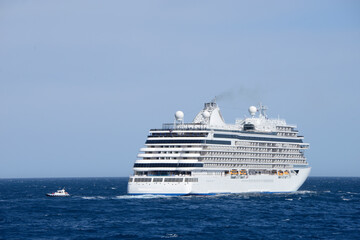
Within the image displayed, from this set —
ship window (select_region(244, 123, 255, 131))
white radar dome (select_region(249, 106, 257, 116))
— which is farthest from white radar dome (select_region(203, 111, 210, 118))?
white radar dome (select_region(249, 106, 257, 116))

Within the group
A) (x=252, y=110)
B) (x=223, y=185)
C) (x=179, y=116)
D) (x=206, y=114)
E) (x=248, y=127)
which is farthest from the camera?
(x=252, y=110)

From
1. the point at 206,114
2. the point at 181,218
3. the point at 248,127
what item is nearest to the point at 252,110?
the point at 248,127

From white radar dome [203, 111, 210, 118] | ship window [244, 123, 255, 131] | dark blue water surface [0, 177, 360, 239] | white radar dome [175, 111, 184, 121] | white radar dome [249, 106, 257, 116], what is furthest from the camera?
white radar dome [249, 106, 257, 116]

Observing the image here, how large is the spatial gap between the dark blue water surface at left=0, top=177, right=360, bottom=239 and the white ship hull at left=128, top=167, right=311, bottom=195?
1.41 meters

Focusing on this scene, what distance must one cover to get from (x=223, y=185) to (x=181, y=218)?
98.8ft

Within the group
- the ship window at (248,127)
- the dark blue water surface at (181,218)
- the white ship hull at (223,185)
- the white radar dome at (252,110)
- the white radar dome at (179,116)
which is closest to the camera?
the dark blue water surface at (181,218)

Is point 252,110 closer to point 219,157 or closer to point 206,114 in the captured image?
point 206,114

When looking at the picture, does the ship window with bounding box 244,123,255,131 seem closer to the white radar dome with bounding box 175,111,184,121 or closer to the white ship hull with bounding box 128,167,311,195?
the white ship hull with bounding box 128,167,311,195

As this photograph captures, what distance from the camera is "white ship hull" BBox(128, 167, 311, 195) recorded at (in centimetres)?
9438

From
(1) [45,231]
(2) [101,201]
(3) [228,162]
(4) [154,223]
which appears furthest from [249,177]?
(1) [45,231]

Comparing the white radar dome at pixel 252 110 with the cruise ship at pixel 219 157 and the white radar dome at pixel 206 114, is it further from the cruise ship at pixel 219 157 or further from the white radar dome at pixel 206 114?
the white radar dome at pixel 206 114

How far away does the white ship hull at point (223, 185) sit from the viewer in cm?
9438

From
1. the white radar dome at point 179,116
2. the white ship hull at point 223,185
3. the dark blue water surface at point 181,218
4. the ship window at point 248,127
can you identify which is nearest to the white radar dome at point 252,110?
the ship window at point 248,127

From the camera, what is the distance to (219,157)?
10381cm
